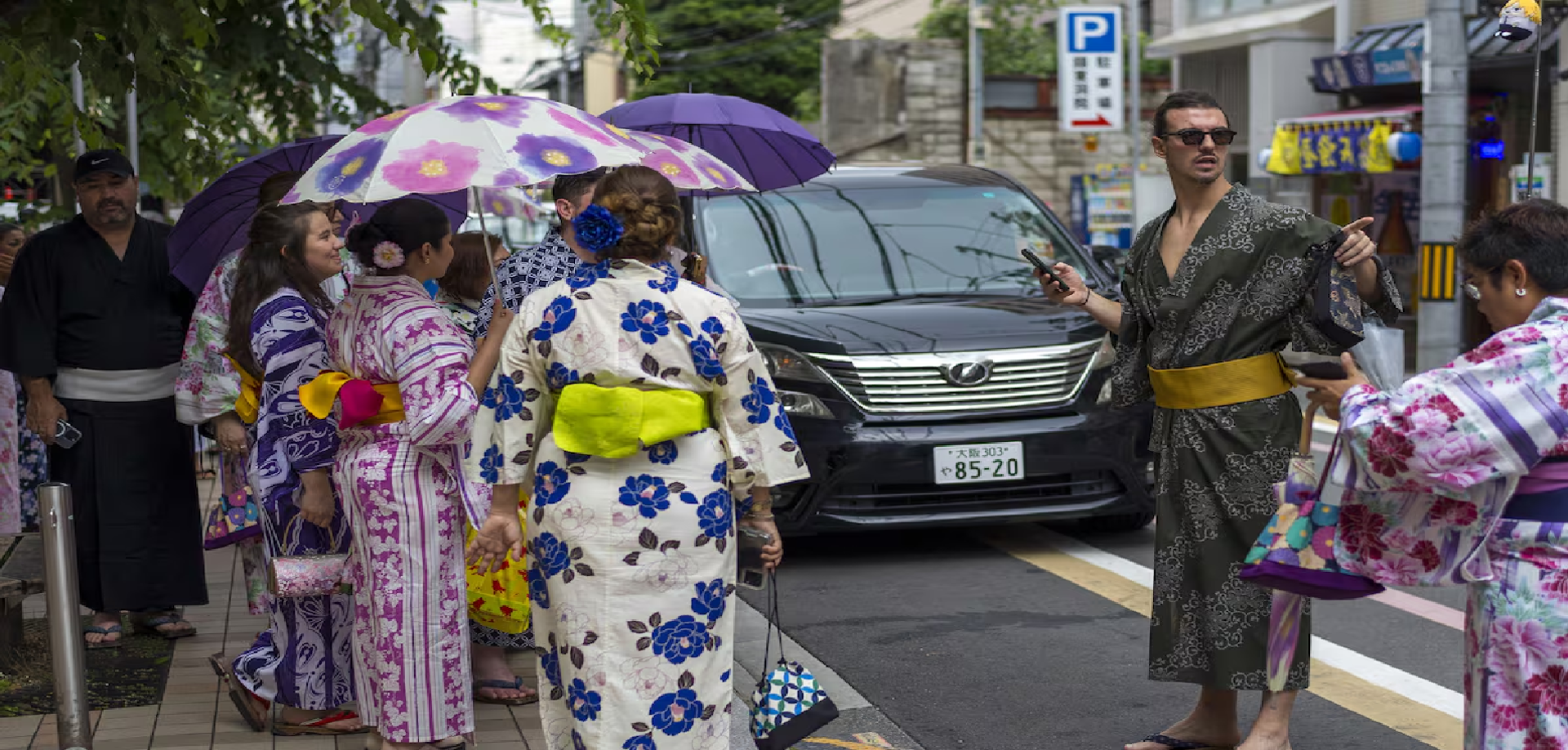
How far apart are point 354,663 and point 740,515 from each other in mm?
1356

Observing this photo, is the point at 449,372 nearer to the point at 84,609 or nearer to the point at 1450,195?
the point at 84,609

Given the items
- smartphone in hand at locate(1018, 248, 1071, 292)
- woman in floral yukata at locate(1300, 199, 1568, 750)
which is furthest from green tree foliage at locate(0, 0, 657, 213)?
woman in floral yukata at locate(1300, 199, 1568, 750)

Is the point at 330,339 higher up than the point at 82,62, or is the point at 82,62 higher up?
the point at 82,62

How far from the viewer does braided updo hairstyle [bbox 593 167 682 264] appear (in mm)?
3752

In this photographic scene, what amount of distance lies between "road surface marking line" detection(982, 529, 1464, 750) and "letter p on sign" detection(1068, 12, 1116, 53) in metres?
18.0

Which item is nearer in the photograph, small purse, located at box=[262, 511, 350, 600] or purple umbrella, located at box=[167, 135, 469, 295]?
small purse, located at box=[262, 511, 350, 600]

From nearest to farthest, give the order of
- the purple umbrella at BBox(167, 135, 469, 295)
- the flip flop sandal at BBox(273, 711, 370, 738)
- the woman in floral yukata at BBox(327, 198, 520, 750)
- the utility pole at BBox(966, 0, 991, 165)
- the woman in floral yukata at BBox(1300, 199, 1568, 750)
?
the woman in floral yukata at BBox(1300, 199, 1568, 750) < the woman in floral yukata at BBox(327, 198, 520, 750) < the flip flop sandal at BBox(273, 711, 370, 738) < the purple umbrella at BBox(167, 135, 469, 295) < the utility pole at BBox(966, 0, 991, 165)

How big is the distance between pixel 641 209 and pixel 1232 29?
2268cm

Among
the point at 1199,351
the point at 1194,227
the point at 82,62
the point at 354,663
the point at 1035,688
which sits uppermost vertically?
the point at 82,62

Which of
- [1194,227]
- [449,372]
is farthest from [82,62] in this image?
[1194,227]

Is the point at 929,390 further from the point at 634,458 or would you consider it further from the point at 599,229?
the point at 599,229

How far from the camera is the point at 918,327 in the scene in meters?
7.72

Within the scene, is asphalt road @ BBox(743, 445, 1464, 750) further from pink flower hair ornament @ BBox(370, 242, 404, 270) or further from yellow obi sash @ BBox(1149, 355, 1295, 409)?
pink flower hair ornament @ BBox(370, 242, 404, 270)

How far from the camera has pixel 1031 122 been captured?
30.0 m
